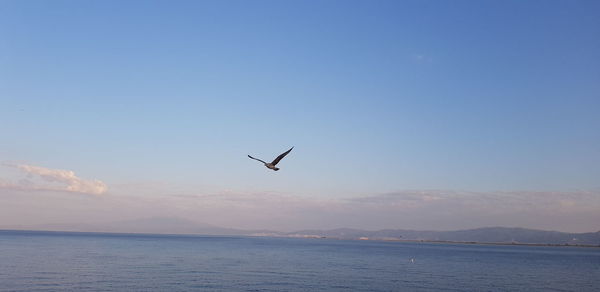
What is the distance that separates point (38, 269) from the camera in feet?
195

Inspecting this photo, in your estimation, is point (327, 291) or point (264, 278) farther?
point (264, 278)

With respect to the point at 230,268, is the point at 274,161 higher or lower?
higher

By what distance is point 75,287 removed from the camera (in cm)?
4512

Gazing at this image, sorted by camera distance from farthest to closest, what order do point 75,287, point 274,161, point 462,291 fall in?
point 462,291, point 75,287, point 274,161

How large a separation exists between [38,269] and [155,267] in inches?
581

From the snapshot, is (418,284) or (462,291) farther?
(418,284)

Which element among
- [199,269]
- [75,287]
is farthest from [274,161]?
[199,269]

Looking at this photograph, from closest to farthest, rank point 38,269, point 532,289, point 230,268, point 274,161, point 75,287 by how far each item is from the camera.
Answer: point 274,161 < point 75,287 < point 532,289 < point 38,269 < point 230,268

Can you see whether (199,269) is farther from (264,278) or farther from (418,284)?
(418,284)

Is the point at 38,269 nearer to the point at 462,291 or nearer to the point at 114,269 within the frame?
the point at 114,269

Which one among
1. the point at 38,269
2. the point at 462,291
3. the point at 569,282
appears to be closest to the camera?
the point at 462,291

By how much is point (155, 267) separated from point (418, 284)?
36637mm

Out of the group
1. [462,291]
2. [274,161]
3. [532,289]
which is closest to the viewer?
[274,161]

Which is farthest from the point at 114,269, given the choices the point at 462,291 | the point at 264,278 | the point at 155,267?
the point at 462,291
